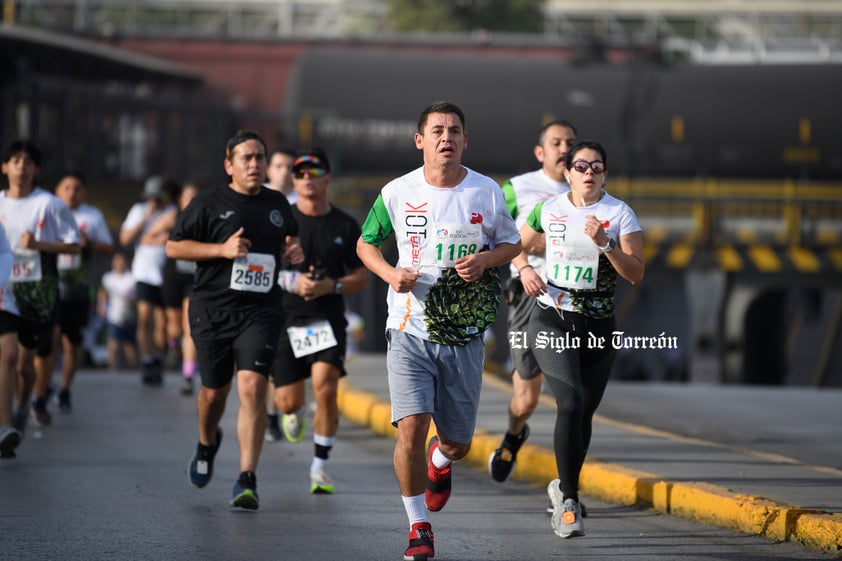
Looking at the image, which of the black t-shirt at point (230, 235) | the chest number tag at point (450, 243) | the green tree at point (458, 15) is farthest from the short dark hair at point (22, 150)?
the green tree at point (458, 15)

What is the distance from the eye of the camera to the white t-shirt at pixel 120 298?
1842 centimetres

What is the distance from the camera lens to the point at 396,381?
6.64 m

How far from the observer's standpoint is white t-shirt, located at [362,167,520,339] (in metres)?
6.67

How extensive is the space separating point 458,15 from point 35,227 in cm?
4931

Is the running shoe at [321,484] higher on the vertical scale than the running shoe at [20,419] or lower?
lower

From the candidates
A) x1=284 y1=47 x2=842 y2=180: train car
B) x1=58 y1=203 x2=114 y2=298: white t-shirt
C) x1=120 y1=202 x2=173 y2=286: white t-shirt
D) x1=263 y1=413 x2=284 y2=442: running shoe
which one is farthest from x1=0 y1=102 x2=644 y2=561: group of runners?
x1=284 y1=47 x2=842 y2=180: train car

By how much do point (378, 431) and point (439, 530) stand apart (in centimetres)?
464

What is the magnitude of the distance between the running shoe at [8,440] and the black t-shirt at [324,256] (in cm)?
195

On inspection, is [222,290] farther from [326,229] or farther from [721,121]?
[721,121]

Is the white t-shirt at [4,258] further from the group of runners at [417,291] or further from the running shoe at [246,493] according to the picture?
the running shoe at [246,493]

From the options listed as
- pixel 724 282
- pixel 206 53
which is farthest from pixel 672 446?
pixel 206 53

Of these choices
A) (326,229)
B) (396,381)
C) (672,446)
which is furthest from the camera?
(672,446)

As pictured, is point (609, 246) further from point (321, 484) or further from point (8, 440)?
point (8, 440)

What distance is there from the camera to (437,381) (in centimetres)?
673
